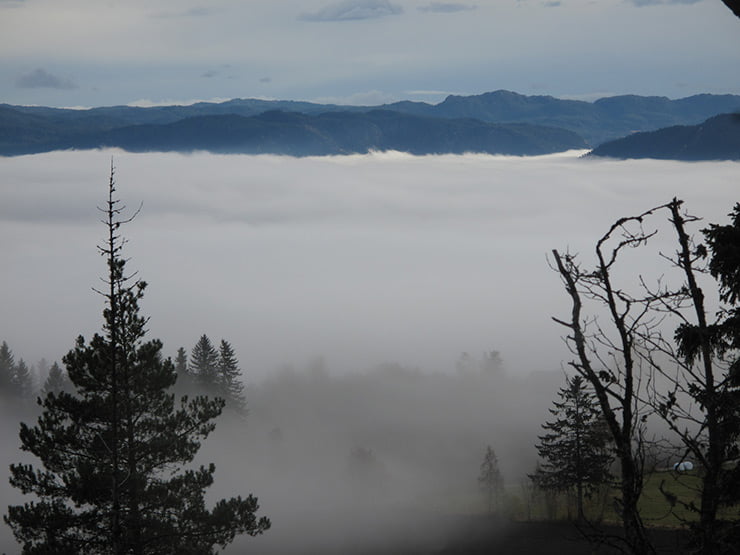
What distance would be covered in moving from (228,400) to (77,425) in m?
67.2

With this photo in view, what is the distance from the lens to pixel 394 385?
598ft

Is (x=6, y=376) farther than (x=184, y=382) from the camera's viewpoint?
Yes

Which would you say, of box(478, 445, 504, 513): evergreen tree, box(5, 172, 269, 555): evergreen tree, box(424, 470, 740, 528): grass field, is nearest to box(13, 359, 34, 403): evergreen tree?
box(424, 470, 740, 528): grass field

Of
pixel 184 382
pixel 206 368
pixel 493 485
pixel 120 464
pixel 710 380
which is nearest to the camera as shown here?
pixel 710 380

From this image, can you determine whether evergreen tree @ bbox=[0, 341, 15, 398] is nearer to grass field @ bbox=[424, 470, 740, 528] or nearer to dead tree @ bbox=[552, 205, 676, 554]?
grass field @ bbox=[424, 470, 740, 528]

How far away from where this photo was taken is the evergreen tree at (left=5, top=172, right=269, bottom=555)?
2148 centimetres

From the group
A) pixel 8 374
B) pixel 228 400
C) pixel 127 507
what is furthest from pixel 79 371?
pixel 8 374

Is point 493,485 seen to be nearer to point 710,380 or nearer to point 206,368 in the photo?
point 206,368

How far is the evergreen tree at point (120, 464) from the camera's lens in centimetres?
2148

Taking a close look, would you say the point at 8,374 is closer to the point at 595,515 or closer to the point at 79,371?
the point at 595,515

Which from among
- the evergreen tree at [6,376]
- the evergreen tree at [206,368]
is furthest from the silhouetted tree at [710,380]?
the evergreen tree at [6,376]

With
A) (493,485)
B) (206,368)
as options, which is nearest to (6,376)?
(206,368)

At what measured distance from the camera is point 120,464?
2231cm

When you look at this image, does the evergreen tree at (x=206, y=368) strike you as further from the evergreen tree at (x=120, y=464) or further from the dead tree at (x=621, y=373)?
the dead tree at (x=621, y=373)
